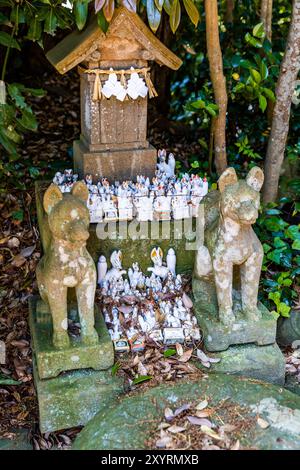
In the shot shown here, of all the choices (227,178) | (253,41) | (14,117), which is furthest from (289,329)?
(14,117)

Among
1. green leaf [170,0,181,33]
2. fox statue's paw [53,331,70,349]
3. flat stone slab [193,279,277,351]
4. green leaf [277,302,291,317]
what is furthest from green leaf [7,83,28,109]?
green leaf [277,302,291,317]

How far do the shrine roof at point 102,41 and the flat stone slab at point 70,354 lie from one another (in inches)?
67.5

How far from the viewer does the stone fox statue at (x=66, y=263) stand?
3350 millimetres

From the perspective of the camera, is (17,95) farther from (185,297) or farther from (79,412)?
(79,412)

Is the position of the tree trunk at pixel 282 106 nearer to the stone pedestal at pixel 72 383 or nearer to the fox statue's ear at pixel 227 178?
the fox statue's ear at pixel 227 178

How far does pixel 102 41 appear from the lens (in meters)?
3.96

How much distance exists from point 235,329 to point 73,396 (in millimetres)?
1112

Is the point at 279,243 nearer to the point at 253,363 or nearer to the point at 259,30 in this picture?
the point at 253,363

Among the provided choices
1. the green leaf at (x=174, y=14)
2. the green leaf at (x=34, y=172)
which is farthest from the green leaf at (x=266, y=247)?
the green leaf at (x=34, y=172)

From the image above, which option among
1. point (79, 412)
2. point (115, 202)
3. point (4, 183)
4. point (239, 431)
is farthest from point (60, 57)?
point (239, 431)

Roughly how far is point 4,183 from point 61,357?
7.87 ft

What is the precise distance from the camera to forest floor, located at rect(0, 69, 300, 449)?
373 centimetres

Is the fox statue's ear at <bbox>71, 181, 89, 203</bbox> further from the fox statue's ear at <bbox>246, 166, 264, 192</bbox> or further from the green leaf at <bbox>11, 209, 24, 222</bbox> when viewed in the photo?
the green leaf at <bbox>11, 209, 24, 222</bbox>

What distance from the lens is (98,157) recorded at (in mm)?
4293
